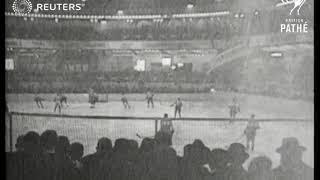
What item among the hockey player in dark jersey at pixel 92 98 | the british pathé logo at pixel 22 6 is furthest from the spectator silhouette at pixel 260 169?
the british pathé logo at pixel 22 6

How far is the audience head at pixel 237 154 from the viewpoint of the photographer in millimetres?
1883

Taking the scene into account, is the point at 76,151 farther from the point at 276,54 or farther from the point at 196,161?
the point at 276,54

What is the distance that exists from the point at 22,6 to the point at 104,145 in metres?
0.68

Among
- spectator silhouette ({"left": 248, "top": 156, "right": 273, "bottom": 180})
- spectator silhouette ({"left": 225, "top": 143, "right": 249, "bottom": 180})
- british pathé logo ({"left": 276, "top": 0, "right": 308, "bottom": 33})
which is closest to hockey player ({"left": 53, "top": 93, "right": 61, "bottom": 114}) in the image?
spectator silhouette ({"left": 225, "top": 143, "right": 249, "bottom": 180})

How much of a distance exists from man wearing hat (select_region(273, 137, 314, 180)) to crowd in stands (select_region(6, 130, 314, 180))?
A: 80 mm

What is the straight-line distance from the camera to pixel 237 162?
6.20ft

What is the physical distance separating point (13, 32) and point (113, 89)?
0.48m

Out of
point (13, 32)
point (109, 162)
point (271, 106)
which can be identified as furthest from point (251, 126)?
point (13, 32)

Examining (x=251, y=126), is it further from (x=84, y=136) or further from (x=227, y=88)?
(x=84, y=136)

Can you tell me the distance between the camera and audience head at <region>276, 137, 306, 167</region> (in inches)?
75.0

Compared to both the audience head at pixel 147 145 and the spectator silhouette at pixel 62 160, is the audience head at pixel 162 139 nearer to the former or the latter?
the audience head at pixel 147 145

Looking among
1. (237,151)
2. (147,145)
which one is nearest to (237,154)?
(237,151)

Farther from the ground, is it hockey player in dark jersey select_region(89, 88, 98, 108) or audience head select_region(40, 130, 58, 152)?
hockey player in dark jersey select_region(89, 88, 98, 108)

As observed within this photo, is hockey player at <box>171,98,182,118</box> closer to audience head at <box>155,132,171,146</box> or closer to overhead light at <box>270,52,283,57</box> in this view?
audience head at <box>155,132,171,146</box>
